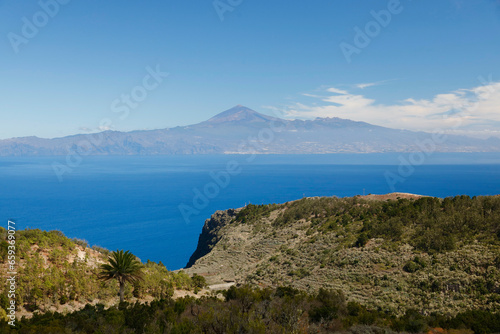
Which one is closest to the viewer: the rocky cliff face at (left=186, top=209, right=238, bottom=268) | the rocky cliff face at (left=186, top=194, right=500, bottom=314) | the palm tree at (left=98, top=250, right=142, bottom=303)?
the palm tree at (left=98, top=250, right=142, bottom=303)

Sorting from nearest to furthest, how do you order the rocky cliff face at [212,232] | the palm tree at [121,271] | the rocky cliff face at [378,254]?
1. the palm tree at [121,271]
2. the rocky cliff face at [378,254]
3. the rocky cliff face at [212,232]

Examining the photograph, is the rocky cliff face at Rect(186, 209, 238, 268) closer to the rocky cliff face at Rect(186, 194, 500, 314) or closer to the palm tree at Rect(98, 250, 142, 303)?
the rocky cliff face at Rect(186, 194, 500, 314)

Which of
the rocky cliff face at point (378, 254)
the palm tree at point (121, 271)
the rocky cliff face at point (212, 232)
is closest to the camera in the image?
the palm tree at point (121, 271)

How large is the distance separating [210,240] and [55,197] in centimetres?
13732

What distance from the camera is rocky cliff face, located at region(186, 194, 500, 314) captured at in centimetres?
2477

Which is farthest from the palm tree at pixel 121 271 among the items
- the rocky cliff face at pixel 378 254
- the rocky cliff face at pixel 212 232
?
the rocky cliff face at pixel 212 232

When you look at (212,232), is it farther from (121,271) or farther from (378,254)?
(121,271)

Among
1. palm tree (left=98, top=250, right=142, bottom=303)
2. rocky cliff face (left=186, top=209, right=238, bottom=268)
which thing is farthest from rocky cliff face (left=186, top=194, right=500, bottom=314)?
palm tree (left=98, top=250, right=142, bottom=303)

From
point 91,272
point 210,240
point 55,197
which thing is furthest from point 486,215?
point 55,197

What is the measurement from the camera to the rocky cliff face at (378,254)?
24766 millimetres

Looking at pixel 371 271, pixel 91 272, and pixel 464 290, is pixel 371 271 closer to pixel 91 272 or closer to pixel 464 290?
pixel 464 290

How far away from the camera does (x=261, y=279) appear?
36.7 meters

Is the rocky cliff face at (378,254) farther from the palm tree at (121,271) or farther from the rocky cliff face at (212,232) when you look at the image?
the palm tree at (121,271)

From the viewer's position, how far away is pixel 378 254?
33.4m
